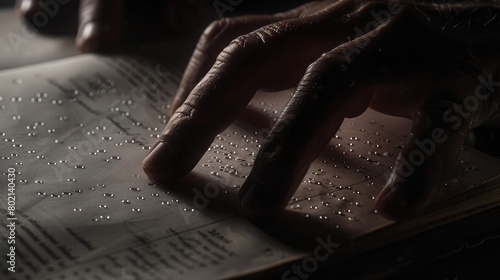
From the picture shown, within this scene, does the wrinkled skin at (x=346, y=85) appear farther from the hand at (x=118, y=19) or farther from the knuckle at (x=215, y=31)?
the hand at (x=118, y=19)

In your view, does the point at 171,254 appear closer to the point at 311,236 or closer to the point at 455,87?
the point at 311,236

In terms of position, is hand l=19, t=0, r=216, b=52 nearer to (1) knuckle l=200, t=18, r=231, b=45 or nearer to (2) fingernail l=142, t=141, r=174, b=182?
(1) knuckle l=200, t=18, r=231, b=45

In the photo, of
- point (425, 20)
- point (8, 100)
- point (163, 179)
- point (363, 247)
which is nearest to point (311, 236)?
point (363, 247)

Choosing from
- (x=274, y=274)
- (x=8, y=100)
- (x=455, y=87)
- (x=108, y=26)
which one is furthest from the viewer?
(x=108, y=26)

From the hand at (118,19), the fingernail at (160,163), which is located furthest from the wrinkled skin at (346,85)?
the hand at (118,19)

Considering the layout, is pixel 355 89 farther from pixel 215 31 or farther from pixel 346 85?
pixel 215 31

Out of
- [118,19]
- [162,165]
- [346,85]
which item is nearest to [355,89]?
[346,85]
